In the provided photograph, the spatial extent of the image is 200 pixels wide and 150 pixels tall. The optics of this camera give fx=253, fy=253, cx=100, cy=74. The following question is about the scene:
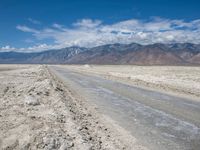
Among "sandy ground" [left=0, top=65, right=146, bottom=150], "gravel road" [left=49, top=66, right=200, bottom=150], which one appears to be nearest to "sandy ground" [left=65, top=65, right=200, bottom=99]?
"gravel road" [left=49, top=66, right=200, bottom=150]

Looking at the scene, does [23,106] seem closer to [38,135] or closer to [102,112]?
[102,112]

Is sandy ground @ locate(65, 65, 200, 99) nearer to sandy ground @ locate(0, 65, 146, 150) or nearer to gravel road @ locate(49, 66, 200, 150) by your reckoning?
gravel road @ locate(49, 66, 200, 150)

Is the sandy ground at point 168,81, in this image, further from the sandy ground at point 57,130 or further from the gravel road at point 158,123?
the sandy ground at point 57,130

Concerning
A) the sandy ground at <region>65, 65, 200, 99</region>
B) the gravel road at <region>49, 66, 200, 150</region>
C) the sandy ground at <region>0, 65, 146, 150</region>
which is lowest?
the sandy ground at <region>65, 65, 200, 99</region>

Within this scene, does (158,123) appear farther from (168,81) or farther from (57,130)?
(168,81)

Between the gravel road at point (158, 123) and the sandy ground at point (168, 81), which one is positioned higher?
the gravel road at point (158, 123)

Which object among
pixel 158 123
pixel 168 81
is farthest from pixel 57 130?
pixel 168 81

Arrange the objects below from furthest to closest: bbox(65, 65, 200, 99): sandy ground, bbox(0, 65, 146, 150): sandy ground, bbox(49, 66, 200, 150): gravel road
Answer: bbox(65, 65, 200, 99): sandy ground, bbox(49, 66, 200, 150): gravel road, bbox(0, 65, 146, 150): sandy ground

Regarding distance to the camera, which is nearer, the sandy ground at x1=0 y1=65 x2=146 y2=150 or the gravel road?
the sandy ground at x1=0 y1=65 x2=146 y2=150

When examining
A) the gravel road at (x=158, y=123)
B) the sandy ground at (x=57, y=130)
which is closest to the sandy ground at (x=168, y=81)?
Result: the gravel road at (x=158, y=123)

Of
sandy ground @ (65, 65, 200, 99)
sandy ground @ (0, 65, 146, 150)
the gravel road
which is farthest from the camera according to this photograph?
sandy ground @ (65, 65, 200, 99)

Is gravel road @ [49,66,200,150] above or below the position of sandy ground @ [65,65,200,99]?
above

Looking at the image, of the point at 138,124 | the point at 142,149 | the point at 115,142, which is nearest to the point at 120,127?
the point at 138,124

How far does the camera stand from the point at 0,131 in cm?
777
